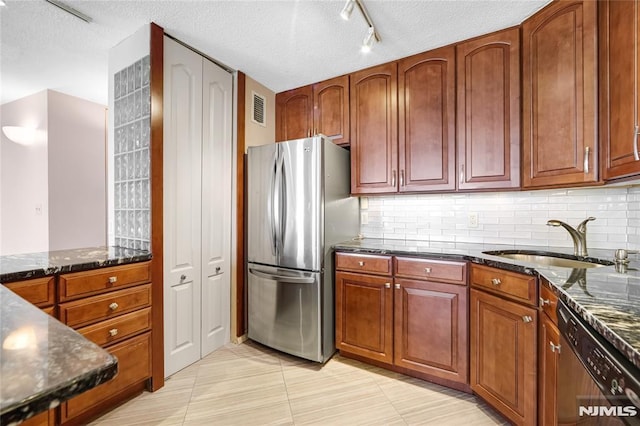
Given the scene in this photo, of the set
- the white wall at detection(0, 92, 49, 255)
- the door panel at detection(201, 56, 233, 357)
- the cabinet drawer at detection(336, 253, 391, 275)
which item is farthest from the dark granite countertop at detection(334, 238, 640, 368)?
the white wall at detection(0, 92, 49, 255)

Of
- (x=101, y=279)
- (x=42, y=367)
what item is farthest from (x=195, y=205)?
(x=42, y=367)

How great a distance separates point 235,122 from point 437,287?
208 centimetres

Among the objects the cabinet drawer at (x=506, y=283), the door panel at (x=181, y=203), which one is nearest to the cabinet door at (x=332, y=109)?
the door panel at (x=181, y=203)

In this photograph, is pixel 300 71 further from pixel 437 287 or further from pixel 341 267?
pixel 437 287

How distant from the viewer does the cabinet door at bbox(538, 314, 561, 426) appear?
46.6 inches

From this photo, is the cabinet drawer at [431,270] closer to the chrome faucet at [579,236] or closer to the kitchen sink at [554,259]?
the kitchen sink at [554,259]

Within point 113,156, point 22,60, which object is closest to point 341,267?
point 113,156

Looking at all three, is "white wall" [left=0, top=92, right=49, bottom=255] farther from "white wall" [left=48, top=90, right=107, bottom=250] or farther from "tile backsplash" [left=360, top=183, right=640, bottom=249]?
"tile backsplash" [left=360, top=183, right=640, bottom=249]

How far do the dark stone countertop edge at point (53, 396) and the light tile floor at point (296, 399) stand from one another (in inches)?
58.2

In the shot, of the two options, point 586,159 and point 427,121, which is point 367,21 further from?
point 586,159

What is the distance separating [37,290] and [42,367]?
4.33ft

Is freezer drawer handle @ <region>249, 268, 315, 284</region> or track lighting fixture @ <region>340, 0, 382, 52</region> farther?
freezer drawer handle @ <region>249, 268, 315, 284</region>

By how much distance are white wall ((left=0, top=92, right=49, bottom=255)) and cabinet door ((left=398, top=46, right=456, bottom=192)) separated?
11.2 ft

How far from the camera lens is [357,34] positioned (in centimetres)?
194
